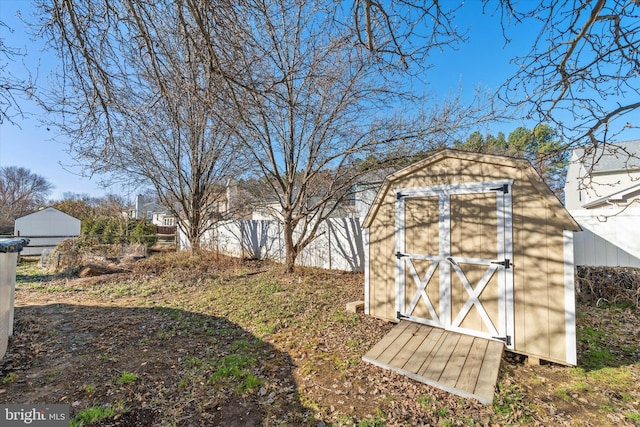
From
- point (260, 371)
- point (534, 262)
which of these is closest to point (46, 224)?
point (260, 371)

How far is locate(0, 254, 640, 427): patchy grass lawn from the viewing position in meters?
2.41

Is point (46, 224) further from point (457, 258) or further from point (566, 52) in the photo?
point (566, 52)

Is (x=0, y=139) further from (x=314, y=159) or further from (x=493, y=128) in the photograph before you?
(x=493, y=128)

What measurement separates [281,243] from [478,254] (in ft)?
23.9

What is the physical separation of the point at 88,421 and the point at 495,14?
17.5ft

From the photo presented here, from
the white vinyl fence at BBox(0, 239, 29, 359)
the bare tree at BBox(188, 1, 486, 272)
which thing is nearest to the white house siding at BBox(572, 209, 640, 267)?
the bare tree at BBox(188, 1, 486, 272)

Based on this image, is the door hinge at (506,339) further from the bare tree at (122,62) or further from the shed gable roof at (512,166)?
the bare tree at (122,62)

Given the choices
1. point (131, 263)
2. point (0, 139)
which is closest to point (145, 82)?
point (0, 139)

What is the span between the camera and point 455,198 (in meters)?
3.79

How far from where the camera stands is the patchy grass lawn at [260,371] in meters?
2.41

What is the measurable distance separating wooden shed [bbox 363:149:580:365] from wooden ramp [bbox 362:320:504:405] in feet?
0.76

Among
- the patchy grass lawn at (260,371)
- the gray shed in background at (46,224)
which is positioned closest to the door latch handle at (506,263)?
the patchy grass lawn at (260,371)

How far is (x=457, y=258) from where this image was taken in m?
3.71

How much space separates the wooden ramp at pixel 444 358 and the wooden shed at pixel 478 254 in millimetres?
233
